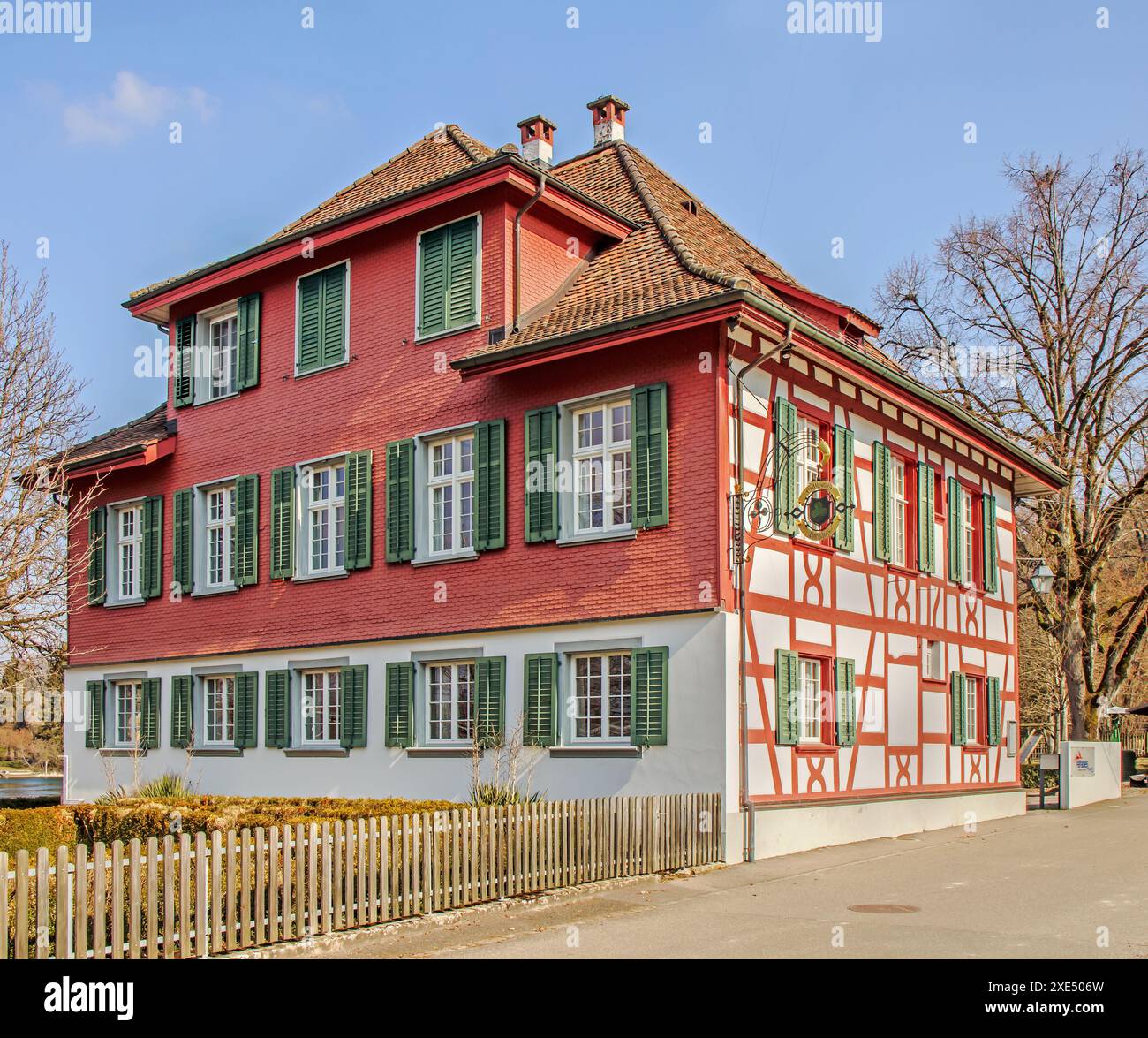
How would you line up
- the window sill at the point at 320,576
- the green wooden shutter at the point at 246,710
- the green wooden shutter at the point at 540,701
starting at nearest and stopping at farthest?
the green wooden shutter at the point at 540,701, the window sill at the point at 320,576, the green wooden shutter at the point at 246,710

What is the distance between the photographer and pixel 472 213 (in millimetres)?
19531

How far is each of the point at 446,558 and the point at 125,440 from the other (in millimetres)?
9224

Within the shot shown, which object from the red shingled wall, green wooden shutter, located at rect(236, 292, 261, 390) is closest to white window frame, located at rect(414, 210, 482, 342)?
the red shingled wall

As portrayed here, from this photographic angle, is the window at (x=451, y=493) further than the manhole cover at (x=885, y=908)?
Yes

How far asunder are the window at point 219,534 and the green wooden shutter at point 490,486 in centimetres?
614

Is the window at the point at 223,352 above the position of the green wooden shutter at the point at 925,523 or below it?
above

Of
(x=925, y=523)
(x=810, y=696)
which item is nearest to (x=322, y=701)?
(x=810, y=696)

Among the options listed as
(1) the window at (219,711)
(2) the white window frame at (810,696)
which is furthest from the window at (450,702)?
(1) the window at (219,711)

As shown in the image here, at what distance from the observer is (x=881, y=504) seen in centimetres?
2030

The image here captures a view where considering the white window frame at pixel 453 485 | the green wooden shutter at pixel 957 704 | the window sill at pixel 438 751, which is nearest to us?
the window sill at pixel 438 751

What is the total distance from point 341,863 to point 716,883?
15.6 ft

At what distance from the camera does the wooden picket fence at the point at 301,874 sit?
29.0 feet

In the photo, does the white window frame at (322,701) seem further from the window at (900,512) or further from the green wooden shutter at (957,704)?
the green wooden shutter at (957,704)

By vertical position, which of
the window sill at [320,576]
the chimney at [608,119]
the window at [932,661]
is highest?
the chimney at [608,119]
